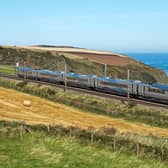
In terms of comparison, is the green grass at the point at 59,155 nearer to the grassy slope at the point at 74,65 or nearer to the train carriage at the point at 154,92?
the train carriage at the point at 154,92

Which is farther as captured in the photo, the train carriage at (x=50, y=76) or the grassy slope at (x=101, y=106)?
the train carriage at (x=50, y=76)

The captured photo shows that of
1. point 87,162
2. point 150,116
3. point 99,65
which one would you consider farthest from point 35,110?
point 99,65

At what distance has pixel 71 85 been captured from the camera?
94688 millimetres

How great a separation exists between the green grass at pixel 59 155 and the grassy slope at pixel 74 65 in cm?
13287

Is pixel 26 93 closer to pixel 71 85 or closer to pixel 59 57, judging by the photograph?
pixel 71 85

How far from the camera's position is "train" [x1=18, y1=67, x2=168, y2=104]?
67.2 metres

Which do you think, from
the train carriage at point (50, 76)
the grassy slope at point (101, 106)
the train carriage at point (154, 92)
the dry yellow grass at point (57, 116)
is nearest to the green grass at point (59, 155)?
the dry yellow grass at point (57, 116)

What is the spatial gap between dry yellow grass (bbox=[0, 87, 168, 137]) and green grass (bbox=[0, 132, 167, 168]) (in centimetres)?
1463

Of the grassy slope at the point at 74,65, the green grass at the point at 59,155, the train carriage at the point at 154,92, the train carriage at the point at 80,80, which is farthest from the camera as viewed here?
the grassy slope at the point at 74,65

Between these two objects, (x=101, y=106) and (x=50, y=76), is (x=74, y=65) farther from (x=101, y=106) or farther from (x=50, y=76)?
(x=101, y=106)

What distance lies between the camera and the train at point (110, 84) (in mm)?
67194

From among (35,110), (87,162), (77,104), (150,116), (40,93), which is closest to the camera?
(87,162)

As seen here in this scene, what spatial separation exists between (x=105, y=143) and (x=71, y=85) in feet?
191

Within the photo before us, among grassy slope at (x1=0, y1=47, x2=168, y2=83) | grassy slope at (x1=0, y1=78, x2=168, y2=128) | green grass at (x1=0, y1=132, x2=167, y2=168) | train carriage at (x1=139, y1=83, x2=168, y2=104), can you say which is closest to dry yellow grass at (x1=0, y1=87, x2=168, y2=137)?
grassy slope at (x1=0, y1=78, x2=168, y2=128)
